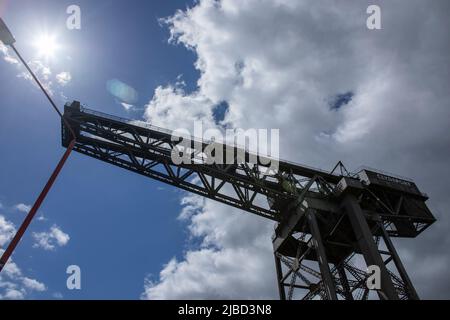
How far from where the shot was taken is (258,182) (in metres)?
19.0

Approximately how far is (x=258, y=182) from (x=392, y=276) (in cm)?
808
